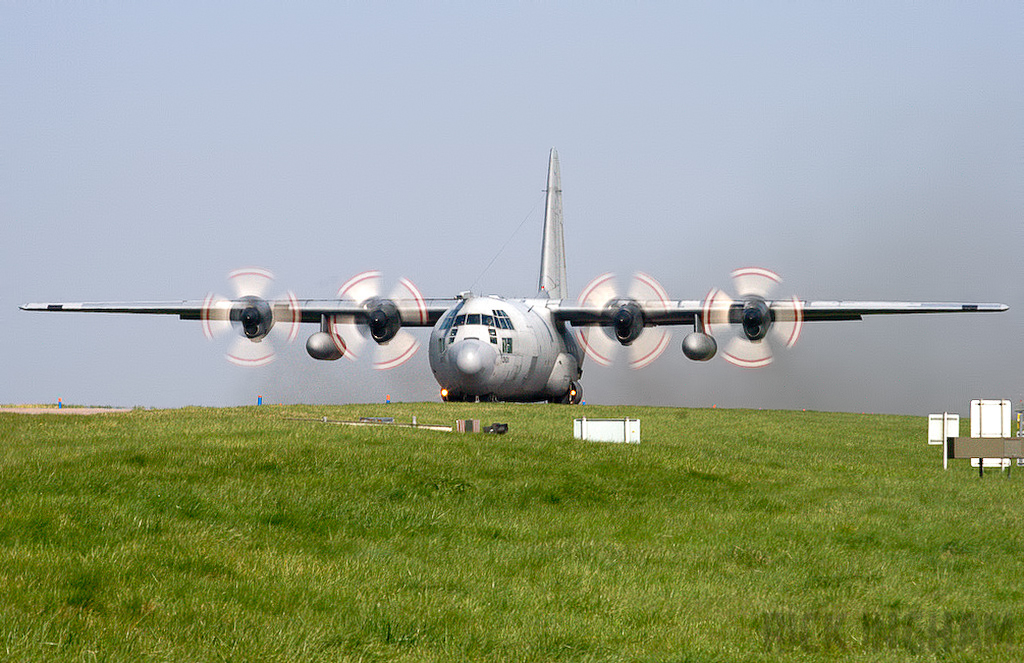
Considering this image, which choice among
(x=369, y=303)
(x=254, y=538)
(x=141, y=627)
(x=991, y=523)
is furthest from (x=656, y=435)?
(x=369, y=303)

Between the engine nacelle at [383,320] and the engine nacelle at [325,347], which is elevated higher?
the engine nacelle at [383,320]

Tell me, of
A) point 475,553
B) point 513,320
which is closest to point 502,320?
point 513,320

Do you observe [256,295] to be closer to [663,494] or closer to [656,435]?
[656,435]

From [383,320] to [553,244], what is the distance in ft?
54.0

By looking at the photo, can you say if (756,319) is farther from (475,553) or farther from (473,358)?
(475,553)

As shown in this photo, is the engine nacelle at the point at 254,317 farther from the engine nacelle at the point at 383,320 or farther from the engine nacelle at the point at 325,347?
the engine nacelle at the point at 383,320

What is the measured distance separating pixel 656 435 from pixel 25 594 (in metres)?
22.0

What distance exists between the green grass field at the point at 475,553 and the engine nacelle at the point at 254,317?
91.9 ft

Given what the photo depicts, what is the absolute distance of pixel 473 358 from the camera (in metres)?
42.0

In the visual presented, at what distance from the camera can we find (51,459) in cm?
1518

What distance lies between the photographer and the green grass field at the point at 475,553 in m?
8.44

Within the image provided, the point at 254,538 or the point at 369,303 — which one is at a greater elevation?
the point at 369,303

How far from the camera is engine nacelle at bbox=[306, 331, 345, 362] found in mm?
50406

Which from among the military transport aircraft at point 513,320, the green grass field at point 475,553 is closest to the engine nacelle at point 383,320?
the military transport aircraft at point 513,320
